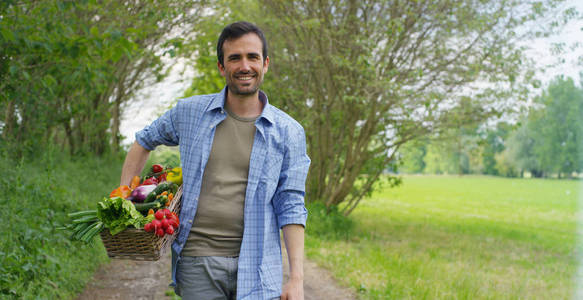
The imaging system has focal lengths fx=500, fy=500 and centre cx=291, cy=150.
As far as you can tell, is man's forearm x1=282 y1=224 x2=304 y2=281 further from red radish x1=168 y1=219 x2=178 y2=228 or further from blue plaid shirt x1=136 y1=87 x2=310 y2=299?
red radish x1=168 y1=219 x2=178 y2=228

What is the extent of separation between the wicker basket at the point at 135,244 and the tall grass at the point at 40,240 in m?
0.85

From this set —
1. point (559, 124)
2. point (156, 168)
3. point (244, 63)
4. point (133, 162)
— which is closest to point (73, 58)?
point (156, 168)

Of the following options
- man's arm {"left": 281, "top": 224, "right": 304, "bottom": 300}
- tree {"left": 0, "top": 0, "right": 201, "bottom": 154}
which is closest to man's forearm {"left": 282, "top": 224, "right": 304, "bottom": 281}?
man's arm {"left": 281, "top": 224, "right": 304, "bottom": 300}

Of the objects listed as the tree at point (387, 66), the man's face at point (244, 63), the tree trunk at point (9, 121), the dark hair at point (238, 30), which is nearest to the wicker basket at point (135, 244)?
the man's face at point (244, 63)

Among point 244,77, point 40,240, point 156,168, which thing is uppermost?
point 244,77

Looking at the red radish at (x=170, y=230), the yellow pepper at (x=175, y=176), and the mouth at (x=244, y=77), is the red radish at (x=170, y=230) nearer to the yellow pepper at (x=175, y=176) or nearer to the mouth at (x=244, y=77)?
the yellow pepper at (x=175, y=176)

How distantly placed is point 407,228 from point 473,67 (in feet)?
21.6

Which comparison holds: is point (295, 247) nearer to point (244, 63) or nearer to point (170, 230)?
point (170, 230)

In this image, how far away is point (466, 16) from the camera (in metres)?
10.1

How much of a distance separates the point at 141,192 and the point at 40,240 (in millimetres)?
4287

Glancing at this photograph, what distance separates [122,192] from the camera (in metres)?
2.52

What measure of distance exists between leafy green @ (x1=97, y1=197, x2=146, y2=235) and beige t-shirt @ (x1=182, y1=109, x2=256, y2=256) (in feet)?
1.01

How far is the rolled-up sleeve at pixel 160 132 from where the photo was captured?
2691 millimetres

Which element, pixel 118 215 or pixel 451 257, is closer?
pixel 118 215
